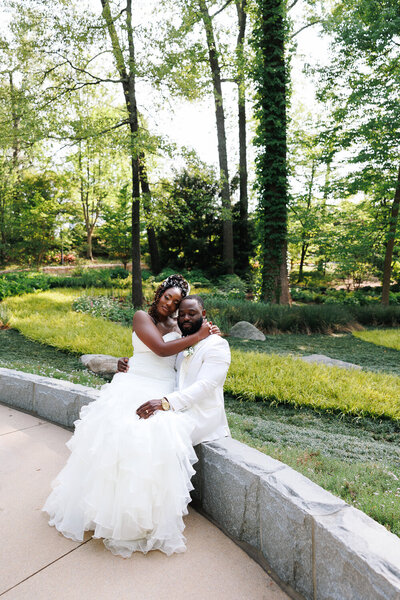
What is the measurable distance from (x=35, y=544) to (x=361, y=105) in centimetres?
1273

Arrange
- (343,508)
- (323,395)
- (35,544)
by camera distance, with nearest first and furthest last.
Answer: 1. (343,508)
2. (35,544)
3. (323,395)

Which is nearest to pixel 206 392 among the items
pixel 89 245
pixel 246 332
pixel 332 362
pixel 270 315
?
pixel 332 362

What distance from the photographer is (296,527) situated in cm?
183

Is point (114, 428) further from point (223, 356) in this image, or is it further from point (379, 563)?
point (379, 563)

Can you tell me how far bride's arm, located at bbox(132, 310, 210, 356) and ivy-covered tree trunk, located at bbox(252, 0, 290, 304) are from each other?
30.4ft

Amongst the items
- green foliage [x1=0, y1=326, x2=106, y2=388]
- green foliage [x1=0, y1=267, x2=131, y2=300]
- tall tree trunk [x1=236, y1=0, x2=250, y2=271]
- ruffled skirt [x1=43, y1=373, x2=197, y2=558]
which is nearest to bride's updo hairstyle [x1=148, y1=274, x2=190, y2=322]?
ruffled skirt [x1=43, y1=373, x2=197, y2=558]

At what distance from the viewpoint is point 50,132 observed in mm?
9781

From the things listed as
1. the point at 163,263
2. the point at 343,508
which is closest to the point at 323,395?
the point at 343,508

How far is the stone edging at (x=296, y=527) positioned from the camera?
4.93 feet

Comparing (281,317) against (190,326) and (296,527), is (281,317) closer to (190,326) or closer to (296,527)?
(190,326)

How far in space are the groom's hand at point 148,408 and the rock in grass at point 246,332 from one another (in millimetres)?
6545

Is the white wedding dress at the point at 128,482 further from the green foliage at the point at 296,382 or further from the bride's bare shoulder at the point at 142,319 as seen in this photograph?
the green foliage at the point at 296,382

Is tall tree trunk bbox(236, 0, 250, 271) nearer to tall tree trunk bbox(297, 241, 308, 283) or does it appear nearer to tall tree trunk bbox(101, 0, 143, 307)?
tall tree trunk bbox(297, 241, 308, 283)

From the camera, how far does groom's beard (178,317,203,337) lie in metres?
2.68
